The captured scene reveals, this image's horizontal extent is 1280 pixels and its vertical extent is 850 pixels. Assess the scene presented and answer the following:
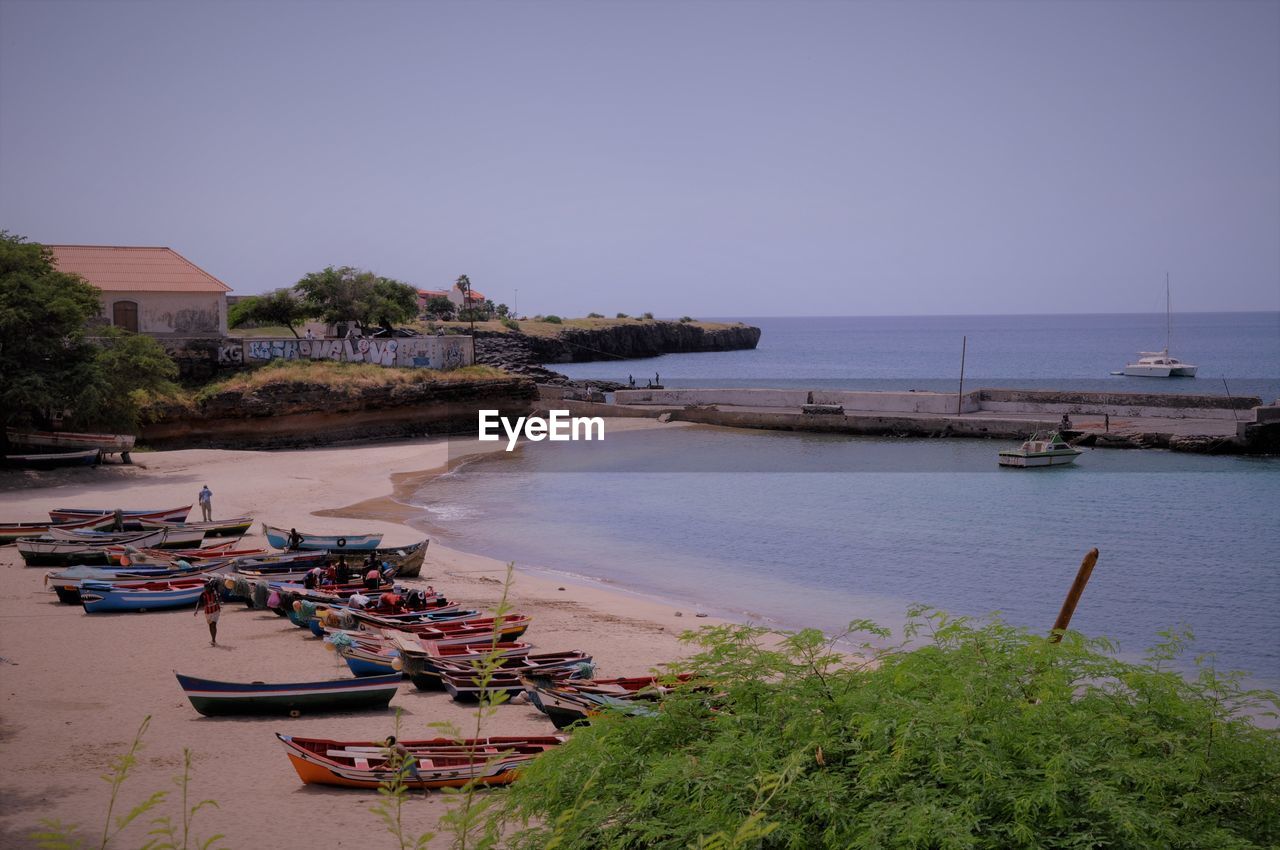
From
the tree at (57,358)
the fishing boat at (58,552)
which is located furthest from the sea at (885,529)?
the tree at (57,358)

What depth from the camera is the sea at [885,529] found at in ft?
79.9

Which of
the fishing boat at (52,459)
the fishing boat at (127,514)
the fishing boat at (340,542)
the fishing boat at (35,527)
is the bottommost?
the fishing boat at (340,542)

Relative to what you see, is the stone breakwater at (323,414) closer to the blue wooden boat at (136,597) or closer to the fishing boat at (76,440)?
the fishing boat at (76,440)

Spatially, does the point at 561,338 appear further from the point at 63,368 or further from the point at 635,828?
the point at 635,828

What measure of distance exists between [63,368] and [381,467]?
13378 millimetres

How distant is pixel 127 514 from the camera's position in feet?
92.6

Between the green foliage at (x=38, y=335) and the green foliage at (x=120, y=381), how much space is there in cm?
48

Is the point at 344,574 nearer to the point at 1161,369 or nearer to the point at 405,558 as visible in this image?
the point at 405,558

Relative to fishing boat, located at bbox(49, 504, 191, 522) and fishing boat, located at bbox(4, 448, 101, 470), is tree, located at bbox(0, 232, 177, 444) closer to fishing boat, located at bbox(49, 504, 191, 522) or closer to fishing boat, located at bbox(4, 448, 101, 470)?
fishing boat, located at bbox(4, 448, 101, 470)

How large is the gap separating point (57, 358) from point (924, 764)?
40570 millimetres

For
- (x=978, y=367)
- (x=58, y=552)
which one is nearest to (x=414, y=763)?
(x=58, y=552)

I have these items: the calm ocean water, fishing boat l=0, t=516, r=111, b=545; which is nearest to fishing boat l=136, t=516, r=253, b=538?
fishing boat l=0, t=516, r=111, b=545

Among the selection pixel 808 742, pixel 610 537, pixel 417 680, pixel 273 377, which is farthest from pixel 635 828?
pixel 273 377

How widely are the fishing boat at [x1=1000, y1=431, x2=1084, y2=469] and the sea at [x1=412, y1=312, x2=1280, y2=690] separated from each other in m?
0.77
